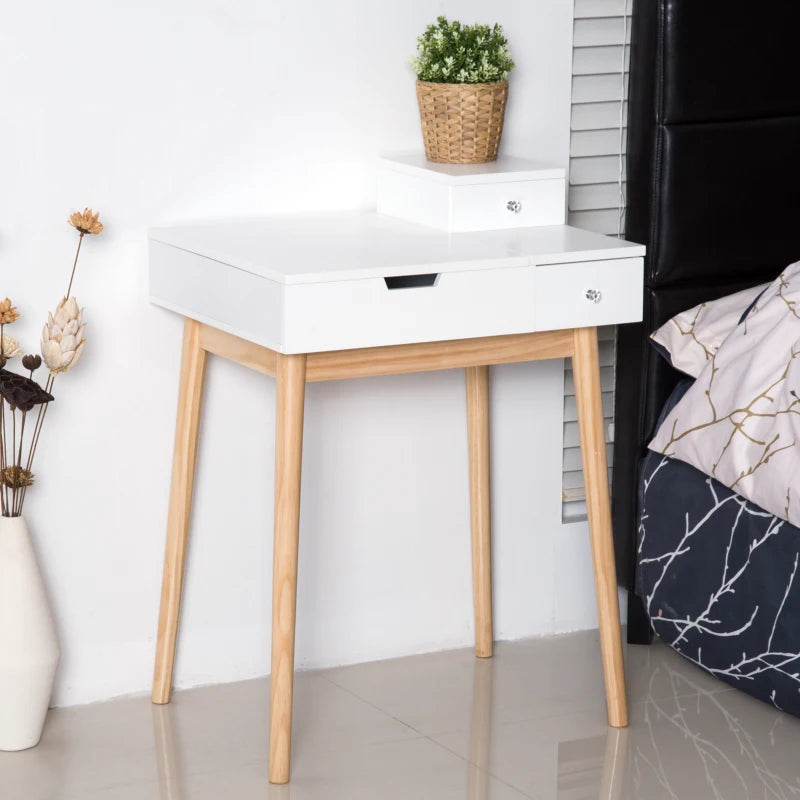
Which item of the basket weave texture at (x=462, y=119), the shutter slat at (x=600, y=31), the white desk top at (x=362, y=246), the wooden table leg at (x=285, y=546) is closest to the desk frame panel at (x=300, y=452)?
the wooden table leg at (x=285, y=546)

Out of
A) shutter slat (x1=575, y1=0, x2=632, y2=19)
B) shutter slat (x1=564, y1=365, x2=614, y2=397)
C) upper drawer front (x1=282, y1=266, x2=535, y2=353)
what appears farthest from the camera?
shutter slat (x1=564, y1=365, x2=614, y2=397)

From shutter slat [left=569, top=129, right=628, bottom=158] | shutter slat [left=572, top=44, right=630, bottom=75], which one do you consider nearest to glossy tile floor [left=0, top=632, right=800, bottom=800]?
shutter slat [left=569, top=129, right=628, bottom=158]

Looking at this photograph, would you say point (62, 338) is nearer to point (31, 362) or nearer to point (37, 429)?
point (31, 362)

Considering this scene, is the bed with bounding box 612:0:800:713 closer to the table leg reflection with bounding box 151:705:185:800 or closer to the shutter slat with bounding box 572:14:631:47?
the shutter slat with bounding box 572:14:631:47

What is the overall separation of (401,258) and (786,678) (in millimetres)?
810

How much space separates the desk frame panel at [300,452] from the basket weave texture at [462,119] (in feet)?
1.09

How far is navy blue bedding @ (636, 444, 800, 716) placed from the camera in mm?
2055

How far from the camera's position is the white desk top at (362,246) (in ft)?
6.17

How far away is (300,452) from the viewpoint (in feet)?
6.31

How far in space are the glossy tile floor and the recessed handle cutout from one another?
0.66 meters

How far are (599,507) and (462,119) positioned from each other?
2.00ft

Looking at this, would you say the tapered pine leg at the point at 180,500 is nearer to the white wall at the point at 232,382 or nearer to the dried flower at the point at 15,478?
the white wall at the point at 232,382

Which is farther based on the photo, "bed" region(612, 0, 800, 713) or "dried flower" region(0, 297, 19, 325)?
"bed" region(612, 0, 800, 713)

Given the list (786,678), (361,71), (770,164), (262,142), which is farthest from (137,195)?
(786,678)
